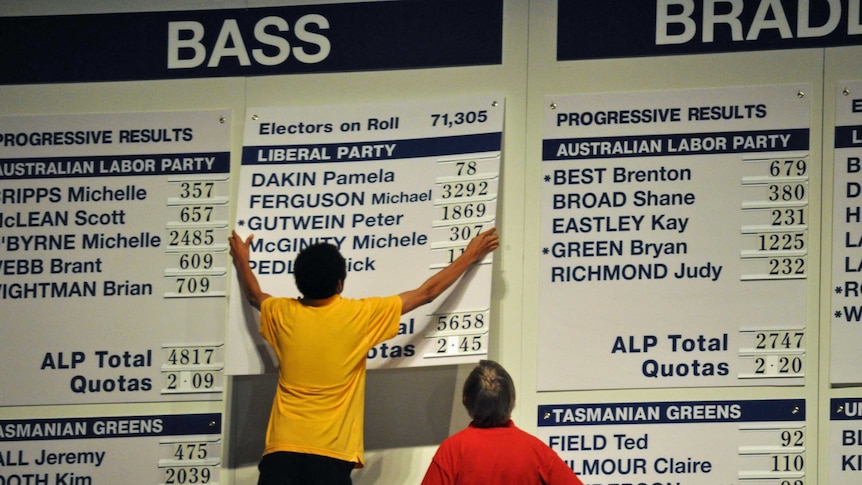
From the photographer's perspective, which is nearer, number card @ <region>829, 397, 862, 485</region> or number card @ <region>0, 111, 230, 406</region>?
number card @ <region>829, 397, 862, 485</region>

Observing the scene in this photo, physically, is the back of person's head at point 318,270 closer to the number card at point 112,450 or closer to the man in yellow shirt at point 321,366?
the man in yellow shirt at point 321,366

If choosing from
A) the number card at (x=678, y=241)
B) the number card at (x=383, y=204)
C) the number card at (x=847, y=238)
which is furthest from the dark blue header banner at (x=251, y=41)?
the number card at (x=847, y=238)

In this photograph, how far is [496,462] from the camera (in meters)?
4.02

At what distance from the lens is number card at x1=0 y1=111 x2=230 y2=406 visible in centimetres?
497

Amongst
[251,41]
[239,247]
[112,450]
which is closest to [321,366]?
Answer: [239,247]

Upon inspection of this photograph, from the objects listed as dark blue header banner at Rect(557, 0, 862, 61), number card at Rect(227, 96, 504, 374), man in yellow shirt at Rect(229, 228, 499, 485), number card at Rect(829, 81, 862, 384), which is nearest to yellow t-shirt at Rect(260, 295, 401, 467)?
man in yellow shirt at Rect(229, 228, 499, 485)

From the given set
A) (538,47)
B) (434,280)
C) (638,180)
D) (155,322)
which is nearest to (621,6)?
(538,47)

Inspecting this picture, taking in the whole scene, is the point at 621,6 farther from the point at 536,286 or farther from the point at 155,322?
the point at 155,322

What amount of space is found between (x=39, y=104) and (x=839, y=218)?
314 cm

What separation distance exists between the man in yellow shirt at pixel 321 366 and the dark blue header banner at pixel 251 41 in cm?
96

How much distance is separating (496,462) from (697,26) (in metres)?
1.87

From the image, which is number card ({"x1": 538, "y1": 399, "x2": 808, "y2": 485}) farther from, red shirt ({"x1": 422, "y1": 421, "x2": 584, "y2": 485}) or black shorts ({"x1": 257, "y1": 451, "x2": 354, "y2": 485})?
black shorts ({"x1": 257, "y1": 451, "x2": 354, "y2": 485})

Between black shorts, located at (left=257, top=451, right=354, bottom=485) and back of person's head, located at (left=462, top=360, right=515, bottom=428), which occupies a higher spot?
back of person's head, located at (left=462, top=360, right=515, bottom=428)

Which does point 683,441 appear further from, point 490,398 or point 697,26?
point 697,26
